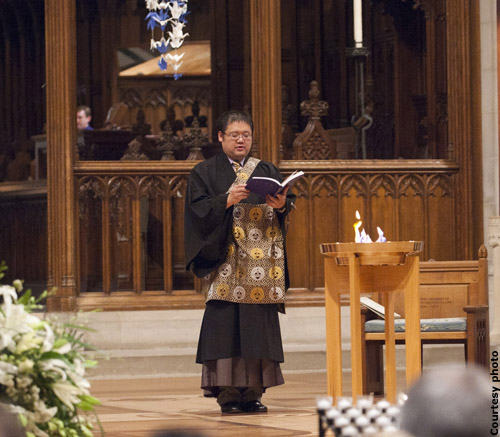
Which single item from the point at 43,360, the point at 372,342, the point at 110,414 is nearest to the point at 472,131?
the point at 372,342

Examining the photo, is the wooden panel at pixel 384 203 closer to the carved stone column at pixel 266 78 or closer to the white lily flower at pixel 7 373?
the carved stone column at pixel 266 78

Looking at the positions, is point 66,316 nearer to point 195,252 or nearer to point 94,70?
point 195,252

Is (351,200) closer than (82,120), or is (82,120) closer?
(351,200)

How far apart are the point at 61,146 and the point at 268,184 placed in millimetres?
3555

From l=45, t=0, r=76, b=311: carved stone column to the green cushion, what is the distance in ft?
8.84

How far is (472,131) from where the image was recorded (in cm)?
985

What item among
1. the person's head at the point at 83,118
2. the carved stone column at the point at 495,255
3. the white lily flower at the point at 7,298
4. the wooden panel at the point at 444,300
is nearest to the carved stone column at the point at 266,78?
the carved stone column at the point at 495,255

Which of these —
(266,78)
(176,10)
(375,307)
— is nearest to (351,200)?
(266,78)

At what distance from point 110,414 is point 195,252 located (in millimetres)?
1018

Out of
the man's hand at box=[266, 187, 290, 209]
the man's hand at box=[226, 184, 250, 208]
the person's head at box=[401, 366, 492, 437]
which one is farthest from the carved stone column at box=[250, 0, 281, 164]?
the person's head at box=[401, 366, 492, 437]

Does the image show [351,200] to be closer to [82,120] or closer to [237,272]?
[237,272]

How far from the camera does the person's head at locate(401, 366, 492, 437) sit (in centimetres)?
210

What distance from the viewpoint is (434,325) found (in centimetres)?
739

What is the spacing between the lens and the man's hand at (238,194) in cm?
643
